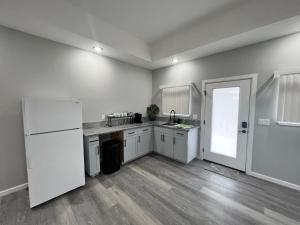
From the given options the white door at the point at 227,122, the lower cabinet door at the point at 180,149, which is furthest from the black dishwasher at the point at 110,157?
the white door at the point at 227,122

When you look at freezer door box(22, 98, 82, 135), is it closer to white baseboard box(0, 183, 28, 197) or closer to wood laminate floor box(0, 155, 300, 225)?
wood laminate floor box(0, 155, 300, 225)

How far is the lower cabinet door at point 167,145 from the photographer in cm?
337

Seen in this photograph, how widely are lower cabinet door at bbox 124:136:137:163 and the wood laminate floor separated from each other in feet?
1.64

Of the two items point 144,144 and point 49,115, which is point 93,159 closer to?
point 49,115

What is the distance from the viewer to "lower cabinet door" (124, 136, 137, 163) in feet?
10.1

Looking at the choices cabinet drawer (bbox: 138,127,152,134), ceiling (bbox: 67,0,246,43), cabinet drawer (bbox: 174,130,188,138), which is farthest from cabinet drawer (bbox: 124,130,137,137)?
ceiling (bbox: 67,0,246,43)

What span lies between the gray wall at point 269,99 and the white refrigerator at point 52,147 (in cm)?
325

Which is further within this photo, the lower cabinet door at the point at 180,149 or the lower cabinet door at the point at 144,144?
the lower cabinet door at the point at 144,144

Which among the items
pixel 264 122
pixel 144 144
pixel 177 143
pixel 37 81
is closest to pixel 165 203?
pixel 177 143

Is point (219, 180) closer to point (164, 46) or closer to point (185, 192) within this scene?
point (185, 192)

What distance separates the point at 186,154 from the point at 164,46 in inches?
108

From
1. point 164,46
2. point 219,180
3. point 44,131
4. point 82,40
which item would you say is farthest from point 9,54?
point 219,180

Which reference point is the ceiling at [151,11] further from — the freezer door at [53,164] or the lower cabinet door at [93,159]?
the lower cabinet door at [93,159]

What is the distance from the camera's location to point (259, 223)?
161cm
